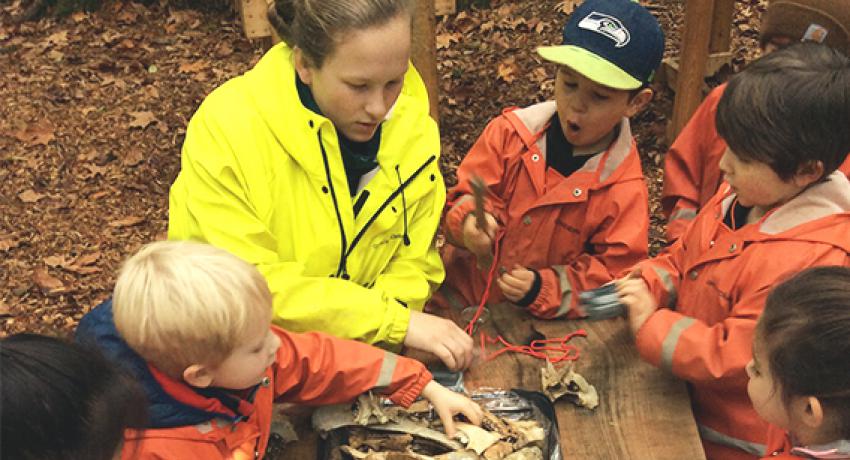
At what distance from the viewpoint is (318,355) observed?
238cm

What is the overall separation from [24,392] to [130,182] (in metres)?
5.02

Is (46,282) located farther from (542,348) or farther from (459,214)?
Answer: (542,348)

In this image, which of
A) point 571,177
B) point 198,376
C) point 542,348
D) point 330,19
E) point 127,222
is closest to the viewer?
point 198,376

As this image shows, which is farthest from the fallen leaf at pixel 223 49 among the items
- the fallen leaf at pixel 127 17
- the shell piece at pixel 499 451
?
the shell piece at pixel 499 451

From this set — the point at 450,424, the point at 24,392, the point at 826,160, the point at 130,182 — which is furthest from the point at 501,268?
the point at 130,182

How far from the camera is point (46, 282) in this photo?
5.41 m

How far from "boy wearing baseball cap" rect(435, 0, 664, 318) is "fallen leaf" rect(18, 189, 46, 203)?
4119 mm

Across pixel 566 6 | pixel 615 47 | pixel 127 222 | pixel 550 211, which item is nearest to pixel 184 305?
pixel 550 211

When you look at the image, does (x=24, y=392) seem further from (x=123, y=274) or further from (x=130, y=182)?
(x=130, y=182)

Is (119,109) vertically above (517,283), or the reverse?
(517,283)

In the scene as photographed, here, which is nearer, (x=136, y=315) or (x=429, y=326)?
(x=136, y=315)

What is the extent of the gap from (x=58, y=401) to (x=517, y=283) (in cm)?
170

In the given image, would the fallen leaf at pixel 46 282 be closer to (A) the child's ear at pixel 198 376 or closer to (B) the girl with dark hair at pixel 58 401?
(A) the child's ear at pixel 198 376

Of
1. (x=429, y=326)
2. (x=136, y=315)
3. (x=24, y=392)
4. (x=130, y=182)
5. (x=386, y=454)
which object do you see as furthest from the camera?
(x=130, y=182)
